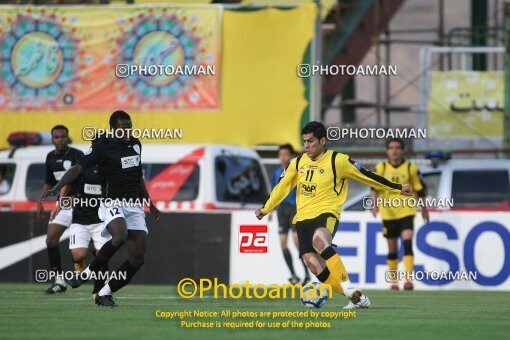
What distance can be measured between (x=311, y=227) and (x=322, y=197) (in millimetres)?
342

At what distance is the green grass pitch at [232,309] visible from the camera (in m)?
11.4

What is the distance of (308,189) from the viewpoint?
14719mm

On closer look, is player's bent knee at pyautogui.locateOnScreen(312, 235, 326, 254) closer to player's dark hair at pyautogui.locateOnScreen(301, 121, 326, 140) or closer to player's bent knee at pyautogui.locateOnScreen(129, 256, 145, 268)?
player's dark hair at pyautogui.locateOnScreen(301, 121, 326, 140)

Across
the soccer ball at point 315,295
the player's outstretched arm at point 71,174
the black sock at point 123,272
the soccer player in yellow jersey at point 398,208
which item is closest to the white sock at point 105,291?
the black sock at point 123,272

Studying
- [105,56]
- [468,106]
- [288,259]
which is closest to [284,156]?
[288,259]

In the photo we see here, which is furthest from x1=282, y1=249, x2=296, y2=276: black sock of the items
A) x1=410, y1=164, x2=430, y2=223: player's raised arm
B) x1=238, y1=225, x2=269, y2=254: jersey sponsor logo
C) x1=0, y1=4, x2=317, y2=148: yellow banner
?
x1=0, y1=4, x2=317, y2=148: yellow banner

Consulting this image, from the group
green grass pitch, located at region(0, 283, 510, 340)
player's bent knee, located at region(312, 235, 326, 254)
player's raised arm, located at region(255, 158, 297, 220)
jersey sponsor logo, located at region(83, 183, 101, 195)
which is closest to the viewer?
green grass pitch, located at region(0, 283, 510, 340)

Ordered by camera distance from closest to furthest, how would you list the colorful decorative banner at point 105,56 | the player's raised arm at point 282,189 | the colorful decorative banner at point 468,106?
1. the player's raised arm at point 282,189
2. the colorful decorative banner at point 105,56
3. the colorful decorative banner at point 468,106

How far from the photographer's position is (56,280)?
59.9ft

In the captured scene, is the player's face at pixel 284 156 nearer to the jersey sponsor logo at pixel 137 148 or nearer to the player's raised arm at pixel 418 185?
the player's raised arm at pixel 418 185

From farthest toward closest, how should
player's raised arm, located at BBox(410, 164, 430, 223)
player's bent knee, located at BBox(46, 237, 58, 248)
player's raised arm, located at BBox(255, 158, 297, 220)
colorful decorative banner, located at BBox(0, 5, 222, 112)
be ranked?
colorful decorative banner, located at BBox(0, 5, 222, 112)
player's raised arm, located at BBox(410, 164, 430, 223)
player's bent knee, located at BBox(46, 237, 58, 248)
player's raised arm, located at BBox(255, 158, 297, 220)

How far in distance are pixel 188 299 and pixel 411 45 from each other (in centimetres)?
1928

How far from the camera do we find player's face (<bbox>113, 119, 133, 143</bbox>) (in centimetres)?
1436

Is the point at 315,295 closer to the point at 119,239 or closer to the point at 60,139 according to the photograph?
the point at 119,239
